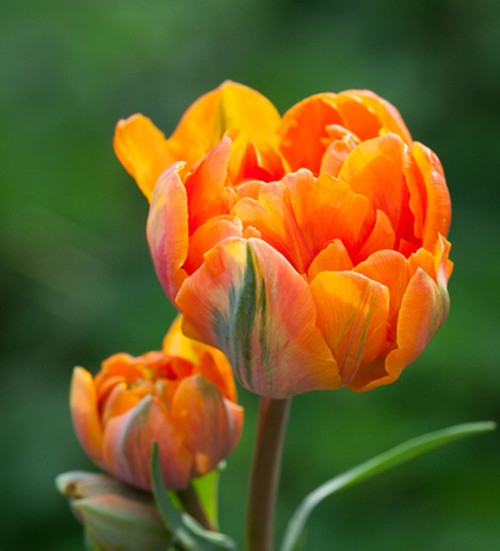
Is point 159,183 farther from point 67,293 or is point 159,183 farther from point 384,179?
point 67,293

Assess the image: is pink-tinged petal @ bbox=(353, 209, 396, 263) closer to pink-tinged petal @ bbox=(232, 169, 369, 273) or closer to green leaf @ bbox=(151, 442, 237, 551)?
pink-tinged petal @ bbox=(232, 169, 369, 273)

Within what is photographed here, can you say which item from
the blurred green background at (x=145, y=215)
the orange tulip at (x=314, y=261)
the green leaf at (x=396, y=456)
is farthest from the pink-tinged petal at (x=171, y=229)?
the blurred green background at (x=145, y=215)

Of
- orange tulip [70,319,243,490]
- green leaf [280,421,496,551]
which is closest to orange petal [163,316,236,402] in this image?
orange tulip [70,319,243,490]

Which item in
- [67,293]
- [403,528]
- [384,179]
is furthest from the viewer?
[67,293]

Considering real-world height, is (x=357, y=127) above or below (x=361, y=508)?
above

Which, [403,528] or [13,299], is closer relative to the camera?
[403,528]

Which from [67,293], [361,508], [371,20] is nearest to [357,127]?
[361,508]

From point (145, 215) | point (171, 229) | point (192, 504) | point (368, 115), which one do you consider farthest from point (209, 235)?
point (145, 215)

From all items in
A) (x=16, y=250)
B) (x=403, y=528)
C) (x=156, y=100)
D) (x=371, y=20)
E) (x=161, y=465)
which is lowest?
(x=403, y=528)
